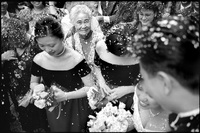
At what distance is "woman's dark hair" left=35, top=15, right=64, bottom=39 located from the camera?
3.18 feet

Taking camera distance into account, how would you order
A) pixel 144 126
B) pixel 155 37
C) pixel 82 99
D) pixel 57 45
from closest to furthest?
pixel 155 37 → pixel 144 126 → pixel 57 45 → pixel 82 99

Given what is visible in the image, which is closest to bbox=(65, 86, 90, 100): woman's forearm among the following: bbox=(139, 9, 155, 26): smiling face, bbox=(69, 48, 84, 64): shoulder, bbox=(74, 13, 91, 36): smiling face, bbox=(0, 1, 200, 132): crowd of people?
bbox=(0, 1, 200, 132): crowd of people

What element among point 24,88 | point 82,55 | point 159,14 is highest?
point 159,14

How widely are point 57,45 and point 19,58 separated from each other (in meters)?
0.18

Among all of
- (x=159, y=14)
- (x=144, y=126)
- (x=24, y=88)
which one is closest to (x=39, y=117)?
(x=24, y=88)

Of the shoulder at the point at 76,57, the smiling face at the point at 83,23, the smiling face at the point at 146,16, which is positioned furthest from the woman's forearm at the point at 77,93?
the smiling face at the point at 146,16

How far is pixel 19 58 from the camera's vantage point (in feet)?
3.54

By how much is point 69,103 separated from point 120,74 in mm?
231

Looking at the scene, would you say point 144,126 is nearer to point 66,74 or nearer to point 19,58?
point 66,74

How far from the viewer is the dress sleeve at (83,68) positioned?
104 cm

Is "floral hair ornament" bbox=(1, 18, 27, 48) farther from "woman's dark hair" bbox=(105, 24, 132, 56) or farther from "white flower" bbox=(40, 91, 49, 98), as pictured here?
"woman's dark hair" bbox=(105, 24, 132, 56)

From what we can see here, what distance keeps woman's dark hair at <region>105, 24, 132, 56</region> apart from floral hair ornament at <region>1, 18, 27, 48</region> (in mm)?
310

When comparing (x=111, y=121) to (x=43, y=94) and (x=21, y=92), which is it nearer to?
(x=43, y=94)

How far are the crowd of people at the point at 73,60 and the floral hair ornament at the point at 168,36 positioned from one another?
264mm
